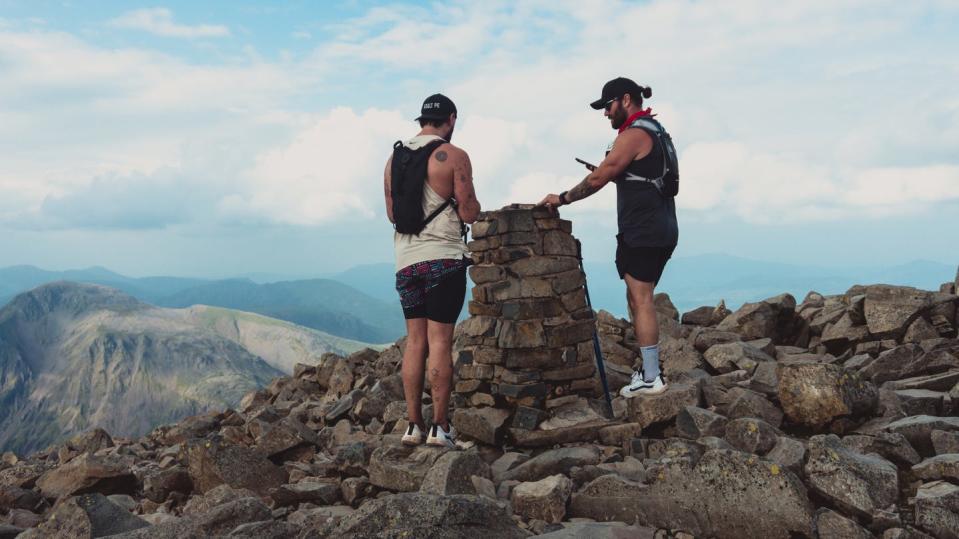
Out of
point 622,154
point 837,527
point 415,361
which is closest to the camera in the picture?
point 837,527

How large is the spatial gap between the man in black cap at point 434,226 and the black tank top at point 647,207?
1.81 metres

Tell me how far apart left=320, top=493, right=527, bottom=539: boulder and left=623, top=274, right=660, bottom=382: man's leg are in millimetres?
3430

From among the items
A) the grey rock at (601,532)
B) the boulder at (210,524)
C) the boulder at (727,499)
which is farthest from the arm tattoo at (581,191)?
the boulder at (210,524)

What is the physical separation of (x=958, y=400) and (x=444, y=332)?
5.91 metres

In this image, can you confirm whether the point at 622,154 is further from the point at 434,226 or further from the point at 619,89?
the point at 434,226

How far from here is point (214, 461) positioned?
7680 millimetres

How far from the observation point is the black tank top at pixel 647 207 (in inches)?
292

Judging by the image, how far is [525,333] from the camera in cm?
805

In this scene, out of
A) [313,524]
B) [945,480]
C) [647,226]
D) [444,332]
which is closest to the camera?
[945,480]

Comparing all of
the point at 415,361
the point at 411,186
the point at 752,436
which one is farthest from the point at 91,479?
the point at 752,436

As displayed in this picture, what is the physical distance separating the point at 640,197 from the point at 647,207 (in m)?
0.14

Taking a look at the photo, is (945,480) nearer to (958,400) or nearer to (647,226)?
(958,400)

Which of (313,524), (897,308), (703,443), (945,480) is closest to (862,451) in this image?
(945,480)

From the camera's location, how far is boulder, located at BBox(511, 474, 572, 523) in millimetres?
5527
